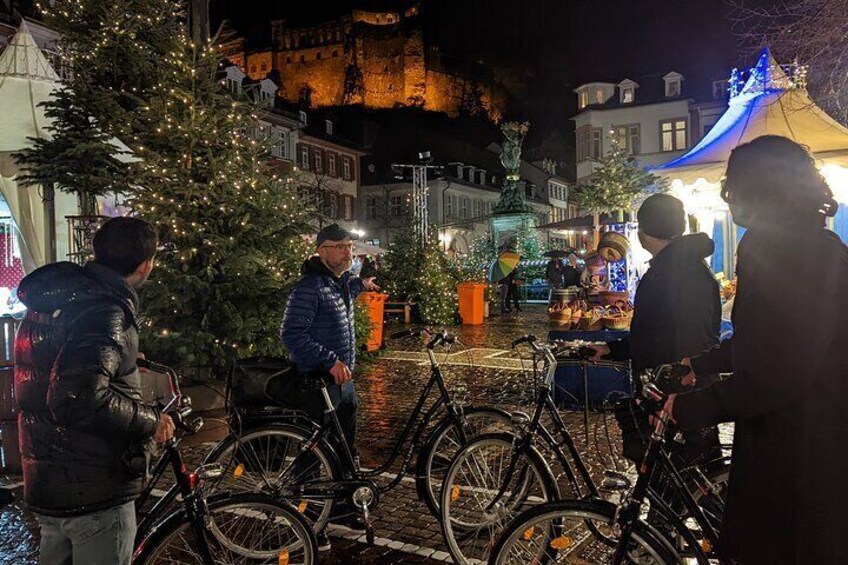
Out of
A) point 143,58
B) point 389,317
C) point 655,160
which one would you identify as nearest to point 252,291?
point 143,58

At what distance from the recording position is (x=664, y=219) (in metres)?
3.66

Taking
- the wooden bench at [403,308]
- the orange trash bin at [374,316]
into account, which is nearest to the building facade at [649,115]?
the wooden bench at [403,308]

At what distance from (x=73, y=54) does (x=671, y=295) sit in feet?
28.7

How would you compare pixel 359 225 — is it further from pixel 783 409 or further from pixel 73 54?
pixel 783 409

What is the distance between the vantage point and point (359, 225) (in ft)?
170

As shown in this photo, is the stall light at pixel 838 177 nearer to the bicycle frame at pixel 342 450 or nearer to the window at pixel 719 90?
the bicycle frame at pixel 342 450

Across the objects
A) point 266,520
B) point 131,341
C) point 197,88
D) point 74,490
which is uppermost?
point 197,88

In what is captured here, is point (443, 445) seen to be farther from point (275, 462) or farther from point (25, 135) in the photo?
point (25, 135)

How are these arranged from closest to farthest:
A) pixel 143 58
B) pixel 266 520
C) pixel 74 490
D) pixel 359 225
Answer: pixel 74 490
pixel 266 520
pixel 143 58
pixel 359 225

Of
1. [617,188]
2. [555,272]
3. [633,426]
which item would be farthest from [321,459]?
[555,272]

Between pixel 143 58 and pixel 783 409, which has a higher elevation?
pixel 143 58

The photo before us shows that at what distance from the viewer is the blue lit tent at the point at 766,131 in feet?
32.3

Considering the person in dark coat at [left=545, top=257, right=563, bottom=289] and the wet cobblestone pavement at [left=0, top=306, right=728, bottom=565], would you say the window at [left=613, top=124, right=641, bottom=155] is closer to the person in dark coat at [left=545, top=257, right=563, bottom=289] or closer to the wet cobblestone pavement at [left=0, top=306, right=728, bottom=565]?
the person in dark coat at [left=545, top=257, right=563, bottom=289]

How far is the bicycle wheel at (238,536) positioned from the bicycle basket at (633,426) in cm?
177
